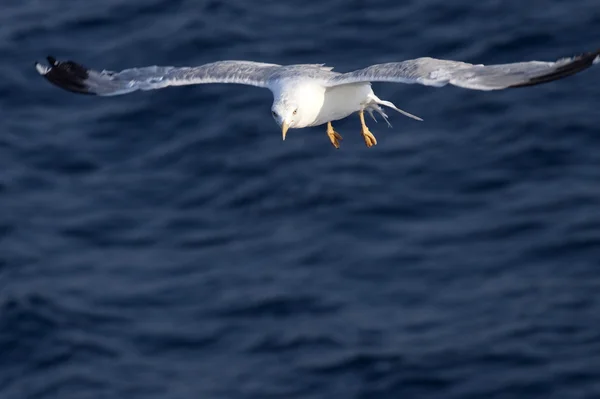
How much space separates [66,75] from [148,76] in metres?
0.98

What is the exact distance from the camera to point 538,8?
78.7 feet

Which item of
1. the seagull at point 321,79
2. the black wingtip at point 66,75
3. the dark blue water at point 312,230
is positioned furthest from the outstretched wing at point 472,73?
the dark blue water at point 312,230

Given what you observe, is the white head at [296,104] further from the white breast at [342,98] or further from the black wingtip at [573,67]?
the black wingtip at [573,67]

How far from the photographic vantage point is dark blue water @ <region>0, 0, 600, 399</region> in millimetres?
20234

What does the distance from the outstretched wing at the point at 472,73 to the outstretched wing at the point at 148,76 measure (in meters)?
1.83

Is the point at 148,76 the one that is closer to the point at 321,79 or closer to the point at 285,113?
the point at 285,113

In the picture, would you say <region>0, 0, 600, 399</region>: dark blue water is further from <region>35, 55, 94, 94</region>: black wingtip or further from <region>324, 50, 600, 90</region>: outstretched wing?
<region>324, 50, 600, 90</region>: outstretched wing

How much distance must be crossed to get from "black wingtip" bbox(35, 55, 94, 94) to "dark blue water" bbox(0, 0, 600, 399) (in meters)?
5.35

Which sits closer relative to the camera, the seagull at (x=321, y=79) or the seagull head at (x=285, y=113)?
the seagull at (x=321, y=79)

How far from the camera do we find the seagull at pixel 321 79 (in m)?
13.9

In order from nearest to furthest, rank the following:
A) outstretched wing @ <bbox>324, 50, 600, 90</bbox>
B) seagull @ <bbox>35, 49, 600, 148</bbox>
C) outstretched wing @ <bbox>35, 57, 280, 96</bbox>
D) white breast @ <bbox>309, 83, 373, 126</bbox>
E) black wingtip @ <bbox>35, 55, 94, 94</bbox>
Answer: outstretched wing @ <bbox>324, 50, 600, 90</bbox> → seagull @ <bbox>35, 49, 600, 148</bbox> → white breast @ <bbox>309, 83, 373, 126</bbox> → outstretched wing @ <bbox>35, 57, 280, 96</bbox> → black wingtip @ <bbox>35, 55, 94, 94</bbox>

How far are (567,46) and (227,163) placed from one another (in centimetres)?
578

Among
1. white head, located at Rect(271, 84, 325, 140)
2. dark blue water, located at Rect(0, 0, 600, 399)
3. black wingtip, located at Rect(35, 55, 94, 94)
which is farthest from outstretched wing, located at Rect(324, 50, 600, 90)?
dark blue water, located at Rect(0, 0, 600, 399)

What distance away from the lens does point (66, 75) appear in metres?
16.8
